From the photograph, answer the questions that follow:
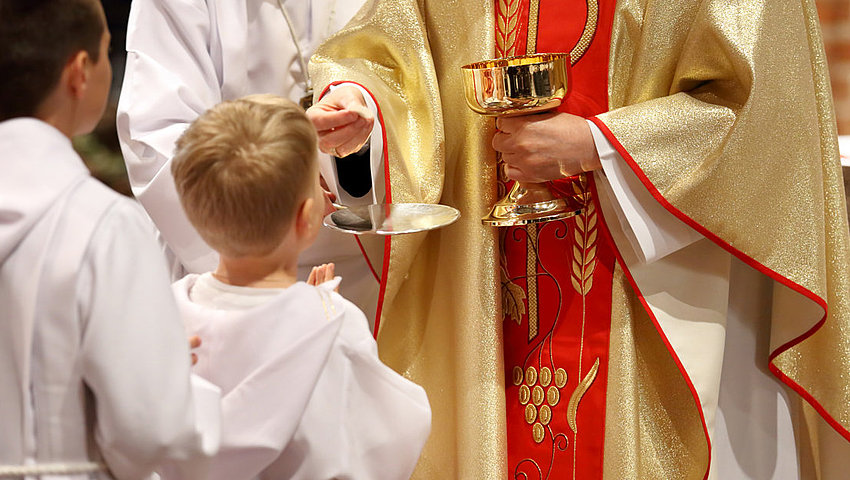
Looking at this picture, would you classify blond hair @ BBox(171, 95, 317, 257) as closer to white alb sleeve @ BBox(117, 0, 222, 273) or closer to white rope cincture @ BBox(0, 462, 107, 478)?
white rope cincture @ BBox(0, 462, 107, 478)

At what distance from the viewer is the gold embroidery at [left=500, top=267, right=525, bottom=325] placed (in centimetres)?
226

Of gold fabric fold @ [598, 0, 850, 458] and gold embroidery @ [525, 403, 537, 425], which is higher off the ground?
gold fabric fold @ [598, 0, 850, 458]

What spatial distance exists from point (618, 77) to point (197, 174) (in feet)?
3.81

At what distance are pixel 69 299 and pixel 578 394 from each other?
1.33m

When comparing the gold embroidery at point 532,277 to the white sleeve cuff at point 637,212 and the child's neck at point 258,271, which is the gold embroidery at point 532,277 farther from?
the child's neck at point 258,271

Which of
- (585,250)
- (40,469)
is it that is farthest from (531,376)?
(40,469)

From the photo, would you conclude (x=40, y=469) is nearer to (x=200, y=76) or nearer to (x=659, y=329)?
(x=659, y=329)

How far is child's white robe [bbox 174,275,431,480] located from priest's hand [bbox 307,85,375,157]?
1.64 feet

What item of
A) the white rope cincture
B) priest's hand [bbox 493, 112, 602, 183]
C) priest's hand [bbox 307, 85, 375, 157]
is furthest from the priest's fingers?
the white rope cincture

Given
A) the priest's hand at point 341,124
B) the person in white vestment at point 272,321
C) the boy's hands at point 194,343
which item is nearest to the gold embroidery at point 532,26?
the priest's hand at point 341,124

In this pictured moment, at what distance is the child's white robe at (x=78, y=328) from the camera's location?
1115 millimetres

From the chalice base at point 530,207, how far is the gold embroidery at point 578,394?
352 millimetres

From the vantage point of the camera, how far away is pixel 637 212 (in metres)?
2.04

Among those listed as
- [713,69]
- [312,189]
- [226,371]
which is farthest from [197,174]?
[713,69]
